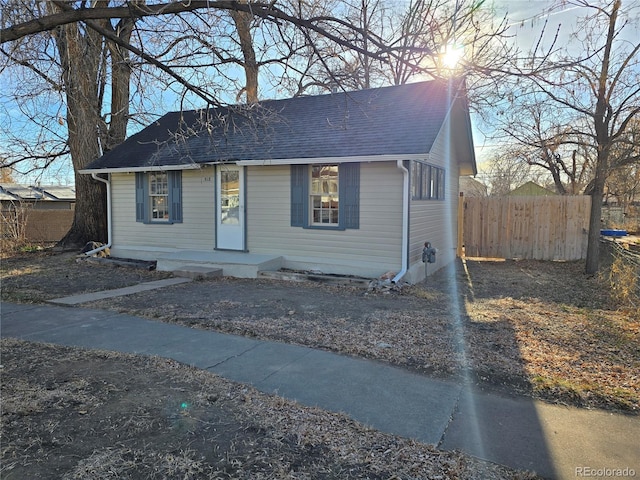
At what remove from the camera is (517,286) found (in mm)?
9148

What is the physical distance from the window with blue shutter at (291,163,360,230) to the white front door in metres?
1.61

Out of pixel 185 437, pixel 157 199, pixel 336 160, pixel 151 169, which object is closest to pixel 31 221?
pixel 157 199

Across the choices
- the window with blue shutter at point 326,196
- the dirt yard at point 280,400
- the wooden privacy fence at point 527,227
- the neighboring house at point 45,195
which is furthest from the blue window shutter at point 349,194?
the neighboring house at point 45,195

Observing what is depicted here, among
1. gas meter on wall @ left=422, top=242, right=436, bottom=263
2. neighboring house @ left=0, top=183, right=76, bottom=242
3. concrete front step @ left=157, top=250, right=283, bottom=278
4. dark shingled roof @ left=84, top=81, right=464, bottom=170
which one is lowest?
concrete front step @ left=157, top=250, right=283, bottom=278

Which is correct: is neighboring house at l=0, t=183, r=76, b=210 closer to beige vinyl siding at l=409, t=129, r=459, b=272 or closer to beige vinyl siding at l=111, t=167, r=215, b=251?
beige vinyl siding at l=111, t=167, r=215, b=251

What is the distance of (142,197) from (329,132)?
5.96m

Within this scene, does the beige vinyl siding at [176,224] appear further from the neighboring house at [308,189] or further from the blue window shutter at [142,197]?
the blue window shutter at [142,197]

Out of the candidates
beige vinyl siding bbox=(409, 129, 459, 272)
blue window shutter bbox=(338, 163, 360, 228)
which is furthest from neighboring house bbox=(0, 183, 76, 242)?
beige vinyl siding bbox=(409, 129, 459, 272)

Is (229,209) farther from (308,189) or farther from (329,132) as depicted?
(329,132)

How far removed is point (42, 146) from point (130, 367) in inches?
536

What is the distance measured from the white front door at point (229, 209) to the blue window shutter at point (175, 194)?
133 cm

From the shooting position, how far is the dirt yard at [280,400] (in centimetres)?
261

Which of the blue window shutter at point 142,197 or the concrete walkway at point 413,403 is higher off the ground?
the blue window shutter at point 142,197

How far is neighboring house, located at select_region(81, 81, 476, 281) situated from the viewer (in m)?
9.06
